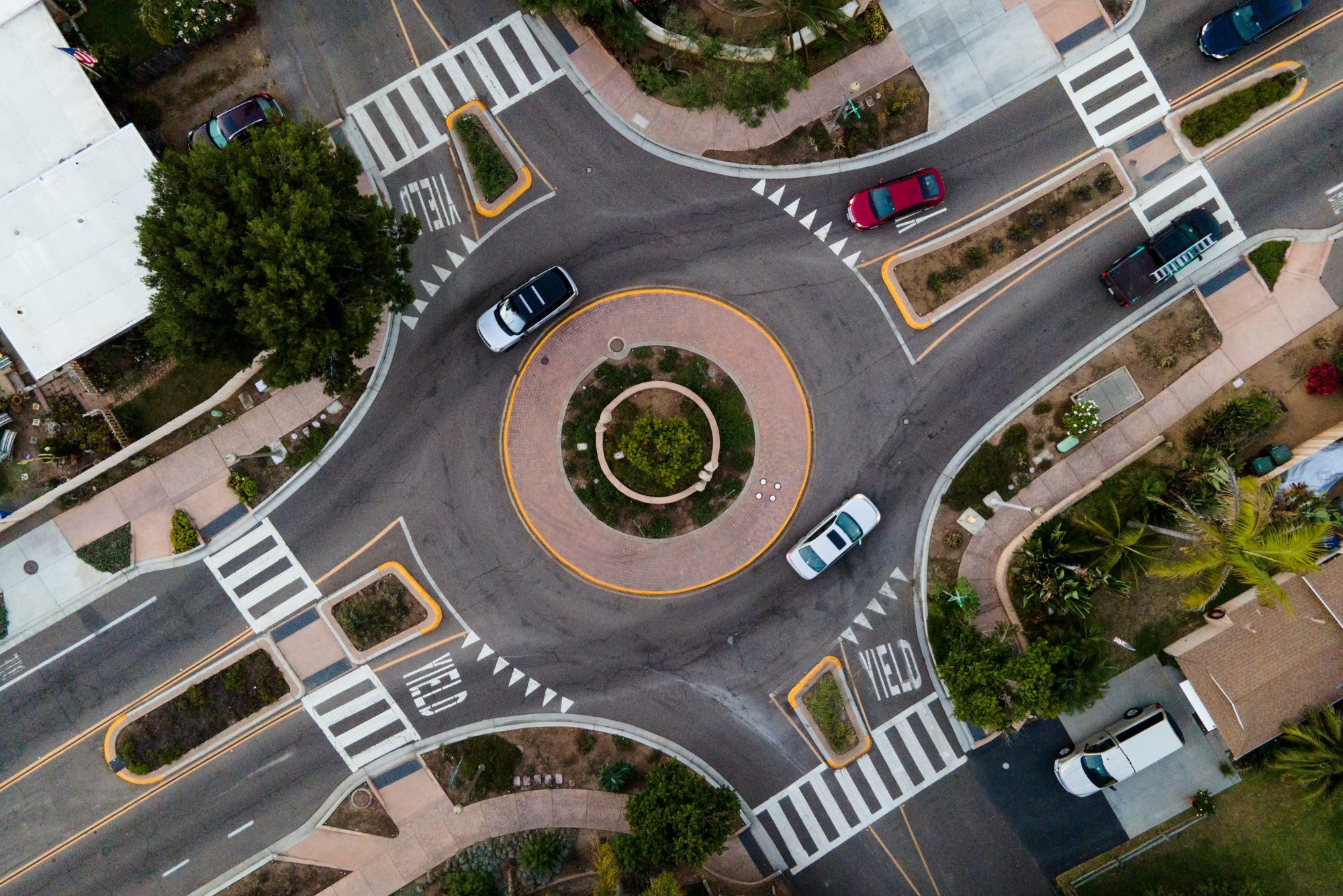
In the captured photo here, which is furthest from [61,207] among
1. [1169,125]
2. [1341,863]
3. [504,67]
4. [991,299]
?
[1341,863]

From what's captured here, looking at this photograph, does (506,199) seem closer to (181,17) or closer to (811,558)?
(181,17)

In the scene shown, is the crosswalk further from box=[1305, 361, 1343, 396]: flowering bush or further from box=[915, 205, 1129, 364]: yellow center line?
box=[1305, 361, 1343, 396]: flowering bush

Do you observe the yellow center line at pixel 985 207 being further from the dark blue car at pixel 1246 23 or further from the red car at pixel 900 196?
the dark blue car at pixel 1246 23

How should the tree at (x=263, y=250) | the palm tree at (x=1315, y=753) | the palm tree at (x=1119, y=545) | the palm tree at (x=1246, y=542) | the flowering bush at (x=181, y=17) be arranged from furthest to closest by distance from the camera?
the flowering bush at (x=181, y=17) < the palm tree at (x=1119, y=545) < the palm tree at (x=1315, y=753) < the palm tree at (x=1246, y=542) < the tree at (x=263, y=250)

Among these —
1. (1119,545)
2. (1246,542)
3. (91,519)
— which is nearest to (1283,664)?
(1246,542)

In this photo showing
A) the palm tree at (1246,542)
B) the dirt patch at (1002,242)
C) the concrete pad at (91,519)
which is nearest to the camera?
the palm tree at (1246,542)

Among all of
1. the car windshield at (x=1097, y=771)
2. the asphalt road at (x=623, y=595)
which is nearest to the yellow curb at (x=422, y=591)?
the asphalt road at (x=623, y=595)

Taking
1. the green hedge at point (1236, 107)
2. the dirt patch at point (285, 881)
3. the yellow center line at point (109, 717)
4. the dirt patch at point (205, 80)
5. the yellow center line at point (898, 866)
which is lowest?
the yellow center line at point (898, 866)
